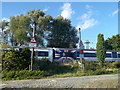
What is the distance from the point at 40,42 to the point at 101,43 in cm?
1946

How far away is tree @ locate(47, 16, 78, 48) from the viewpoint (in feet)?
119

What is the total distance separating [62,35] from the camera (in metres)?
36.8

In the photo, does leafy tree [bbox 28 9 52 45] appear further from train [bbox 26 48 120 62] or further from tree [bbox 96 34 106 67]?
tree [bbox 96 34 106 67]

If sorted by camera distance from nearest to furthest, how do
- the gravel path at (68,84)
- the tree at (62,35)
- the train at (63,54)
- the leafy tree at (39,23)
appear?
1. the gravel path at (68,84)
2. the train at (63,54)
3. the leafy tree at (39,23)
4. the tree at (62,35)

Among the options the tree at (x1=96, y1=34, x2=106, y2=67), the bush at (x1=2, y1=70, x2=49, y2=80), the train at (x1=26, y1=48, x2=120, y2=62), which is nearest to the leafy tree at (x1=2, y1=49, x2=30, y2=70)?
the bush at (x1=2, y1=70, x2=49, y2=80)

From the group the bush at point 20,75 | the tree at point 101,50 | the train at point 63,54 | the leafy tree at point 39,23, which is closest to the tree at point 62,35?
the leafy tree at point 39,23

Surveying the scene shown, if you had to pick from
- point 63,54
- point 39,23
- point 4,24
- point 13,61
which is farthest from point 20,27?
point 13,61

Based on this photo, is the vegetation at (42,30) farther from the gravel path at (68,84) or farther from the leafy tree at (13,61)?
the gravel path at (68,84)

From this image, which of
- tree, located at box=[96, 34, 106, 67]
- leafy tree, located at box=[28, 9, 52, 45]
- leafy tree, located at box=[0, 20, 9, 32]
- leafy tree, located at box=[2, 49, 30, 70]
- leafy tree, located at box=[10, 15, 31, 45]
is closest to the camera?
leafy tree, located at box=[2, 49, 30, 70]

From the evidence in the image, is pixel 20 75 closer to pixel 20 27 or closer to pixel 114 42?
pixel 20 27

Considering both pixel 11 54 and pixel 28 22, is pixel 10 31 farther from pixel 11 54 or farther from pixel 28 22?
→ pixel 11 54

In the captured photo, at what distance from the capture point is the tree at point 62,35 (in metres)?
36.2

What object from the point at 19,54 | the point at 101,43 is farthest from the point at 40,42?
the point at 19,54

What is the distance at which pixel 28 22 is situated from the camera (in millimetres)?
36469
